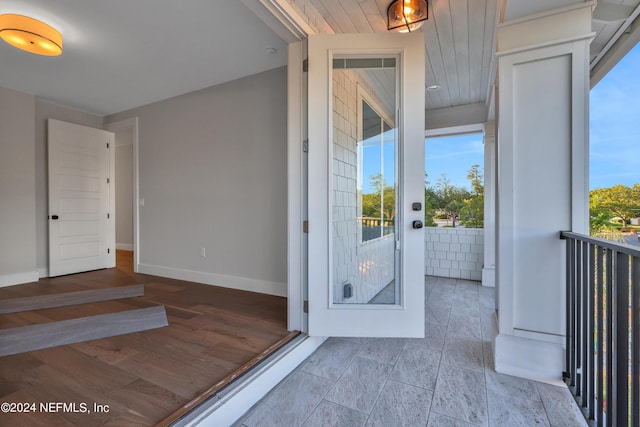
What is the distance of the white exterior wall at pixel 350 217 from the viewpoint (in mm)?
2117

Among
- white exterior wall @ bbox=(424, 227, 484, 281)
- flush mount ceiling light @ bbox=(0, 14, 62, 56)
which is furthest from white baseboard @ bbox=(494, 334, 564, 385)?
flush mount ceiling light @ bbox=(0, 14, 62, 56)

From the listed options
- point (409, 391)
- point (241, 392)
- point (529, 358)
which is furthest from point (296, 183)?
point (529, 358)

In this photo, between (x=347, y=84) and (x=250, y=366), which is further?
(x=347, y=84)

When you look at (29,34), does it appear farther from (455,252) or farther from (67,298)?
(455,252)

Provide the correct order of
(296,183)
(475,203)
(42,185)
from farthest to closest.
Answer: (475,203), (42,185), (296,183)

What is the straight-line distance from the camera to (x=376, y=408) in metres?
1.51

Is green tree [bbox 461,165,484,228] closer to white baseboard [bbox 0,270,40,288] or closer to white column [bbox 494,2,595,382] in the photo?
white column [bbox 494,2,595,382]

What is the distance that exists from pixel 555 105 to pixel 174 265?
4.36 metres

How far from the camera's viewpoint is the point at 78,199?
4.34 metres

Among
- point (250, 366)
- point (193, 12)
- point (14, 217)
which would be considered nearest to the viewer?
point (250, 366)

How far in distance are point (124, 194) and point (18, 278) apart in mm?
Answer: 3402

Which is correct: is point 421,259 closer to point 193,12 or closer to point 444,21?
point 444,21

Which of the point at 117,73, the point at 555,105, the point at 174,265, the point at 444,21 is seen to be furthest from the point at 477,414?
the point at 117,73

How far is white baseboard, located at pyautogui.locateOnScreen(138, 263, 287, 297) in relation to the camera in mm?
3148
